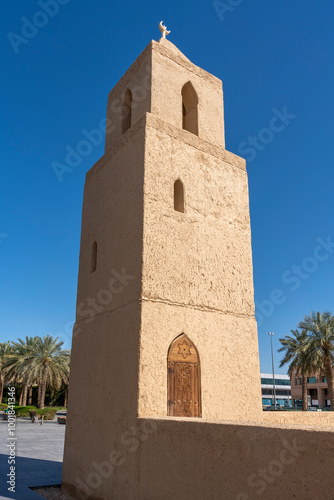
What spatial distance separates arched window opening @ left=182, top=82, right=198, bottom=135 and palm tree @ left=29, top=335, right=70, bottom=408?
2323 centimetres

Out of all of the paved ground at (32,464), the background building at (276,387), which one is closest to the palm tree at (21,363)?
the paved ground at (32,464)

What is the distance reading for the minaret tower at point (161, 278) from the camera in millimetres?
5621

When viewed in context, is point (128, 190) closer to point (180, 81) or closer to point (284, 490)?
point (180, 81)

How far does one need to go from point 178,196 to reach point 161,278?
1.55 meters

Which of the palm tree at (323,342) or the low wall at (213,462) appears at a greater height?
the palm tree at (323,342)

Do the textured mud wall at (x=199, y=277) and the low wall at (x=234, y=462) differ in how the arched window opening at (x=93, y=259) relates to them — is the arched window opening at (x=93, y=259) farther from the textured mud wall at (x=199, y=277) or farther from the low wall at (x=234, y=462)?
the low wall at (x=234, y=462)

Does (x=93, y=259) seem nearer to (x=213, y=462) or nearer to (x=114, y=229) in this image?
(x=114, y=229)

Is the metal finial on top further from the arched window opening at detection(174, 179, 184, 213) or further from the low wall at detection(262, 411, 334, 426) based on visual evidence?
the low wall at detection(262, 411, 334, 426)

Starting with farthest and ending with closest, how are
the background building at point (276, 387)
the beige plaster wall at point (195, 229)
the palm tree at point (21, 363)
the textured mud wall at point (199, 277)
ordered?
1. the background building at point (276, 387)
2. the palm tree at point (21, 363)
3. the beige plaster wall at point (195, 229)
4. the textured mud wall at point (199, 277)

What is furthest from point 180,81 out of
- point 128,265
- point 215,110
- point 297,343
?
point 297,343

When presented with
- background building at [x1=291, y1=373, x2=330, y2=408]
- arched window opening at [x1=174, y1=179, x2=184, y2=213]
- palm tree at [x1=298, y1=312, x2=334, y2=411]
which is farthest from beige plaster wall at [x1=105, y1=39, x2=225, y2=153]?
background building at [x1=291, y1=373, x2=330, y2=408]

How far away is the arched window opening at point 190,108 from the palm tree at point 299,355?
59.4 feet

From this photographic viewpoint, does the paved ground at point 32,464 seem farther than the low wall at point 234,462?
Yes

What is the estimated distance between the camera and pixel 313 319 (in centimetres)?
2292
